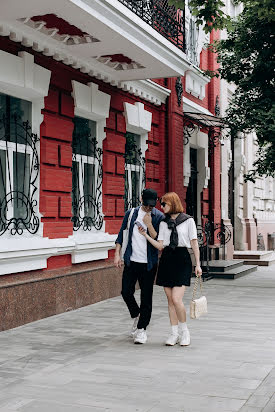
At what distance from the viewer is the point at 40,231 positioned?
32.3ft

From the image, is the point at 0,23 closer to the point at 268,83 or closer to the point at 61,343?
the point at 61,343

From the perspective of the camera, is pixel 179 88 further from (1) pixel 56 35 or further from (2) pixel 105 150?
(1) pixel 56 35

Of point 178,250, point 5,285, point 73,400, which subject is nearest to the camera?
point 73,400

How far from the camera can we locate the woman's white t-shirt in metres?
7.45

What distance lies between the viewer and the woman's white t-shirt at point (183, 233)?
7.45 m

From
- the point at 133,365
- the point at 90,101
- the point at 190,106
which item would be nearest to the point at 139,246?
the point at 133,365

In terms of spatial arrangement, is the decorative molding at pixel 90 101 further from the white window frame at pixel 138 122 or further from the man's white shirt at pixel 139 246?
the man's white shirt at pixel 139 246

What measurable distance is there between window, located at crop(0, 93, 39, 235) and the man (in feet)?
6.89

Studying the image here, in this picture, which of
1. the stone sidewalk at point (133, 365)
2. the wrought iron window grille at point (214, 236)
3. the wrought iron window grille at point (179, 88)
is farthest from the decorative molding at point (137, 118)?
the stone sidewalk at point (133, 365)

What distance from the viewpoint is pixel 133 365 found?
6.53m

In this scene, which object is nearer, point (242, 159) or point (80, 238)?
point (80, 238)

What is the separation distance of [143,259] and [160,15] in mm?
6107

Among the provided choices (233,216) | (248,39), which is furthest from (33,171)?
(233,216)

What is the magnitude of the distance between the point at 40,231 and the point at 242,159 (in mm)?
13810
